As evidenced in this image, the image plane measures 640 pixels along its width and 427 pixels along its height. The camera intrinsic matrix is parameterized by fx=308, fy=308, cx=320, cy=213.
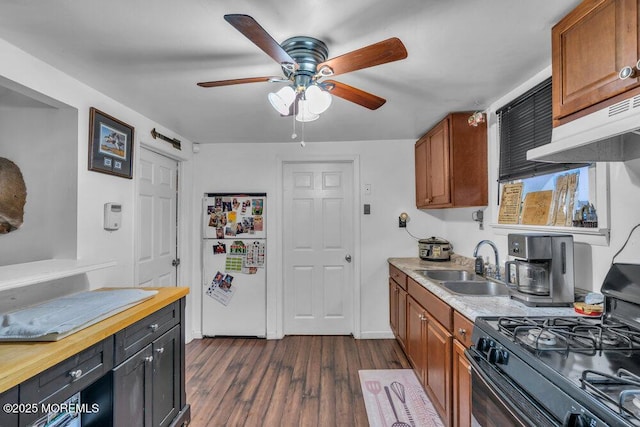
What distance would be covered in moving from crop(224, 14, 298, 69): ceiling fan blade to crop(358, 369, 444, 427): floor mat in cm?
222

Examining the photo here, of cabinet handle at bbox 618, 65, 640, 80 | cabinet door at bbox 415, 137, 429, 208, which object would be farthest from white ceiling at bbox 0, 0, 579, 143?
cabinet door at bbox 415, 137, 429, 208

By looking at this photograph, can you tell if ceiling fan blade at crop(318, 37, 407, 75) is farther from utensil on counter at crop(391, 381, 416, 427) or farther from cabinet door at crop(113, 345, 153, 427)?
utensil on counter at crop(391, 381, 416, 427)

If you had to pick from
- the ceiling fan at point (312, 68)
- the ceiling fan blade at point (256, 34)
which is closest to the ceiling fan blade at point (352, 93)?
the ceiling fan at point (312, 68)

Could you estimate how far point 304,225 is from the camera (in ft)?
11.6

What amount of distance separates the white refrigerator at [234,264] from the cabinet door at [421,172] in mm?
1703

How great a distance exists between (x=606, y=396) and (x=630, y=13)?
122 cm

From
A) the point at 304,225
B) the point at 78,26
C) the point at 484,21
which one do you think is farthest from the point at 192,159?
the point at 484,21

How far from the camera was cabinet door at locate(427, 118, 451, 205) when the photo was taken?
2598 mm

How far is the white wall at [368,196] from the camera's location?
3.44m

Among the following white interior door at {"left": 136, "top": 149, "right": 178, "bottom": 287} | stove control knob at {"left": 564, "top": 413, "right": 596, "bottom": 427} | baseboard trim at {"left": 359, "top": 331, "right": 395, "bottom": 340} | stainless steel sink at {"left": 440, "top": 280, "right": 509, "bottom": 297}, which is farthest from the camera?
baseboard trim at {"left": 359, "top": 331, "right": 395, "bottom": 340}

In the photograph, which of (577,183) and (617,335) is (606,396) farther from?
(577,183)

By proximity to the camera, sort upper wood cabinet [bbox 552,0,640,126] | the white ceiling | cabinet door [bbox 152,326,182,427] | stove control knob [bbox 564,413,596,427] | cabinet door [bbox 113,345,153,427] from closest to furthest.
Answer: stove control knob [bbox 564,413,596,427], upper wood cabinet [bbox 552,0,640,126], the white ceiling, cabinet door [bbox 113,345,153,427], cabinet door [bbox 152,326,182,427]

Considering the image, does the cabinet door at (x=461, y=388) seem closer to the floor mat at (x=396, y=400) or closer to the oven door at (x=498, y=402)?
the oven door at (x=498, y=402)

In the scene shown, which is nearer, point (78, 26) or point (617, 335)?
point (617, 335)
